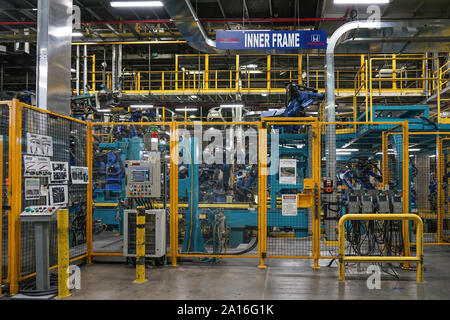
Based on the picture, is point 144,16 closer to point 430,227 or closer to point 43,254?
point 43,254

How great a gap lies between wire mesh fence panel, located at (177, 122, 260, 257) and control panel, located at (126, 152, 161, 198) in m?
0.78

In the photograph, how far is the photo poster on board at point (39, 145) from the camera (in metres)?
5.23

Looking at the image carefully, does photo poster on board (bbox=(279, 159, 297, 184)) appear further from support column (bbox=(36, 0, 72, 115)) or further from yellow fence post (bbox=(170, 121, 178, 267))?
support column (bbox=(36, 0, 72, 115))

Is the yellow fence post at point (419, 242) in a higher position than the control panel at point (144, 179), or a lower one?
lower

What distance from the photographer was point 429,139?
35.2 feet

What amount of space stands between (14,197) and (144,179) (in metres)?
2.18

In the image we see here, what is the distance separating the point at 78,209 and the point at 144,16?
32.6ft

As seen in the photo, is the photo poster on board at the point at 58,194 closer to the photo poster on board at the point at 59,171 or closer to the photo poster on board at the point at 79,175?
the photo poster on board at the point at 59,171

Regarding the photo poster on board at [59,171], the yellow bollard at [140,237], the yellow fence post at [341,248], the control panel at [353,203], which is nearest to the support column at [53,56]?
the photo poster on board at [59,171]

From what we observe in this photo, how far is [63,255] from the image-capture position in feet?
16.5

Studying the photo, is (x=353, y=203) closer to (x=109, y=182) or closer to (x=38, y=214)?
(x=38, y=214)

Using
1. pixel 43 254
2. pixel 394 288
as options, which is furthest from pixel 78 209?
pixel 394 288

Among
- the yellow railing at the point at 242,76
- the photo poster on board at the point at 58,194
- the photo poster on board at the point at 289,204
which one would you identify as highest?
the yellow railing at the point at 242,76

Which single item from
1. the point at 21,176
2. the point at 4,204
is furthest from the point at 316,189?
the point at 4,204
